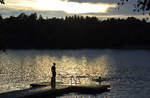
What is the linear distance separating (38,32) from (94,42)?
92.0ft

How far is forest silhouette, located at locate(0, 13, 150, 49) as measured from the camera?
149625mm

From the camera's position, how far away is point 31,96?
73.6 feet

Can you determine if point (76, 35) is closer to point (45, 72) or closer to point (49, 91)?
point (45, 72)

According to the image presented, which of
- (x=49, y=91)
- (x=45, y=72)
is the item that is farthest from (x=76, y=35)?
(x=49, y=91)

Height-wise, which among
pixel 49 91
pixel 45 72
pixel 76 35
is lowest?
pixel 45 72

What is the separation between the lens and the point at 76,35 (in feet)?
504

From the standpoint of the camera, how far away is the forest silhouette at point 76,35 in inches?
5891

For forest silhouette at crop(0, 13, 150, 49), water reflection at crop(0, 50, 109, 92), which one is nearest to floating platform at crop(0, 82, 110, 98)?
water reflection at crop(0, 50, 109, 92)

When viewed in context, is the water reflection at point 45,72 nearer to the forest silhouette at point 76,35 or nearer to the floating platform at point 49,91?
the floating platform at point 49,91

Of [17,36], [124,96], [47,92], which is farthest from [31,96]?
[17,36]

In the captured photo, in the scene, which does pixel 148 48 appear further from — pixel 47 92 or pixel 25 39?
pixel 47 92

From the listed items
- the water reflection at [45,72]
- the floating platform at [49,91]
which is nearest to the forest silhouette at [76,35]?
the water reflection at [45,72]

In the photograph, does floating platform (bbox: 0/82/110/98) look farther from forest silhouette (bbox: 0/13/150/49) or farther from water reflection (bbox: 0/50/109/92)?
forest silhouette (bbox: 0/13/150/49)

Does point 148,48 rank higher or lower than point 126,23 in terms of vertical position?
lower
